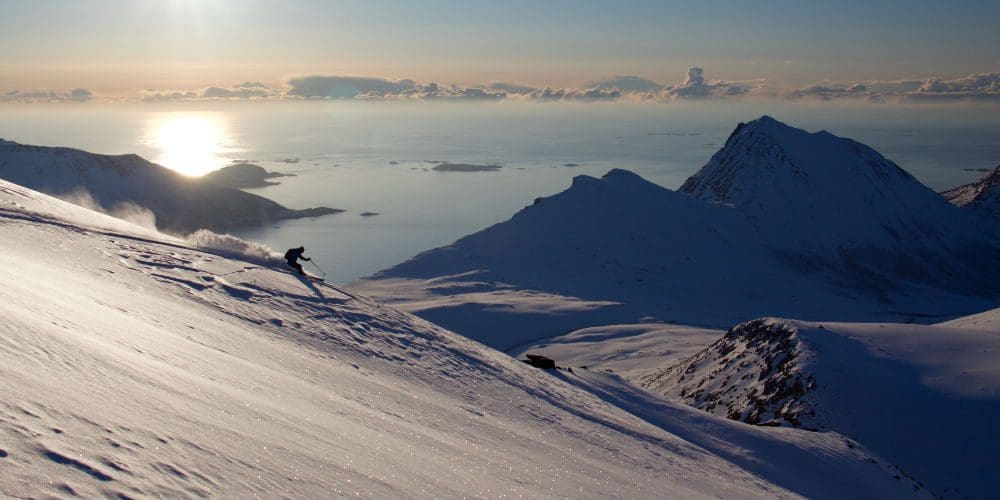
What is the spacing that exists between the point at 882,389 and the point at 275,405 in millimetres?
23596

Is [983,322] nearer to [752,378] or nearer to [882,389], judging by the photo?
[882,389]

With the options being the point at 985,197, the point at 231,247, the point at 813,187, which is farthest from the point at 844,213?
the point at 231,247

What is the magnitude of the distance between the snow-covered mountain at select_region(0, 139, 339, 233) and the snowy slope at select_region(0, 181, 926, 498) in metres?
→ 110

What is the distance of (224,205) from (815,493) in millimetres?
146092

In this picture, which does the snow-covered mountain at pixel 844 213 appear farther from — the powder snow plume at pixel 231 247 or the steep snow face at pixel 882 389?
the powder snow plume at pixel 231 247

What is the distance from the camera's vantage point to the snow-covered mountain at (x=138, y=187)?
12094cm

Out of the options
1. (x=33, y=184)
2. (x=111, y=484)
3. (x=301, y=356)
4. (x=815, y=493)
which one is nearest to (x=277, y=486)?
(x=111, y=484)

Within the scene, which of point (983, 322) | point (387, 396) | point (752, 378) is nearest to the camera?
point (387, 396)

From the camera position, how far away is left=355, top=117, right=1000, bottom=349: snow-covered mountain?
65062 mm

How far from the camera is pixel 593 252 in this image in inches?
3036

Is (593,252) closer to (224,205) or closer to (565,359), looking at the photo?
(565,359)

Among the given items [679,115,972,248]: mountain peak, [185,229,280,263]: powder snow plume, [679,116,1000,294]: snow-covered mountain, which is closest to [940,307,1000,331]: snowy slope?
[185,229,280,263]: powder snow plume

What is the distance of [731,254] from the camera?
262 feet

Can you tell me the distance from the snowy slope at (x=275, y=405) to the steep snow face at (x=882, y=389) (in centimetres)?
553
